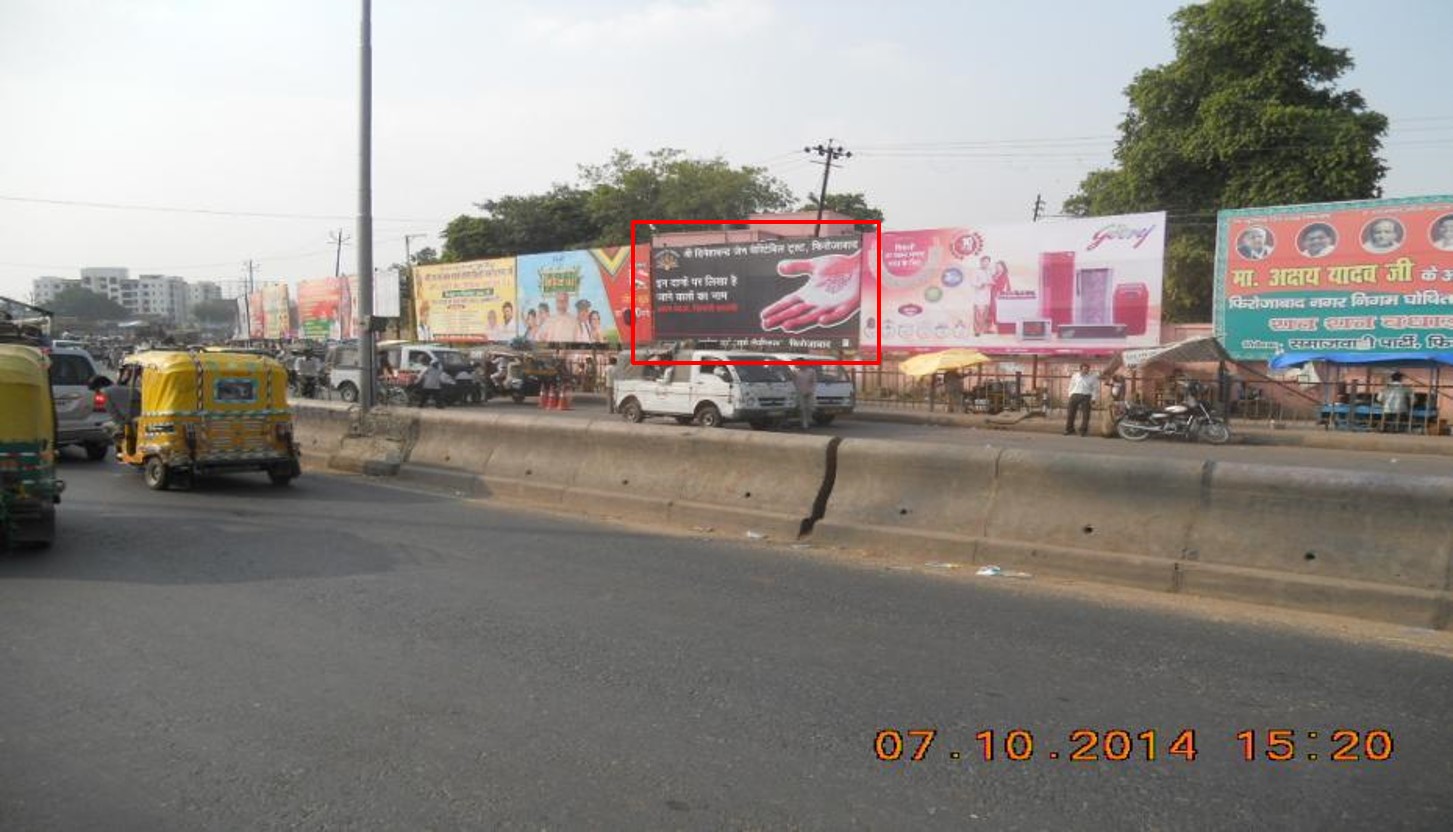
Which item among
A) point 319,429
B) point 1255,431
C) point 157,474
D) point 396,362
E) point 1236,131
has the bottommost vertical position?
point 1255,431

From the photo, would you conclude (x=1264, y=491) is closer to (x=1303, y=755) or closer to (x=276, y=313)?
(x=1303, y=755)

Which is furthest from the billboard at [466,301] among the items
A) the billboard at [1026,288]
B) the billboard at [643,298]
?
the billboard at [1026,288]

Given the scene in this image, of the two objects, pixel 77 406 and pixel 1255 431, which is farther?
pixel 1255 431

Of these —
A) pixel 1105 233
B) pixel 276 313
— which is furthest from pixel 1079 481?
pixel 276 313

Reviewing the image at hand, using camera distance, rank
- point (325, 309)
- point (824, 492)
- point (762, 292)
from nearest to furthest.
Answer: point (824, 492) → point (762, 292) → point (325, 309)

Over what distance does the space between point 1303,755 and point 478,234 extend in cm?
6340

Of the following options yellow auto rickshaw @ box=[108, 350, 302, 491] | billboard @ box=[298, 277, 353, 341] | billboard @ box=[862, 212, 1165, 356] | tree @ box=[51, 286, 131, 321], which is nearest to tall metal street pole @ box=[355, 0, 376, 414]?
yellow auto rickshaw @ box=[108, 350, 302, 491]

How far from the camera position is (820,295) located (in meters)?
32.4

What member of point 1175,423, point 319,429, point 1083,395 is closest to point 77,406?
point 319,429

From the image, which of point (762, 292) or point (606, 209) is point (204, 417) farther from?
point (606, 209)

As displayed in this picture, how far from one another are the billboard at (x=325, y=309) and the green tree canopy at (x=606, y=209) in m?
8.15

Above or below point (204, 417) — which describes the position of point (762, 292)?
above

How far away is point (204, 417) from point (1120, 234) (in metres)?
22.3

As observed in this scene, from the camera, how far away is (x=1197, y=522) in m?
6.97
